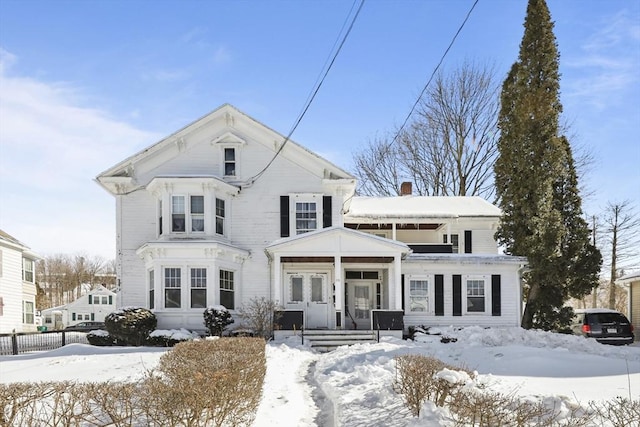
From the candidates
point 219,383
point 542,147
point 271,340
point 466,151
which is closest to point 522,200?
point 542,147

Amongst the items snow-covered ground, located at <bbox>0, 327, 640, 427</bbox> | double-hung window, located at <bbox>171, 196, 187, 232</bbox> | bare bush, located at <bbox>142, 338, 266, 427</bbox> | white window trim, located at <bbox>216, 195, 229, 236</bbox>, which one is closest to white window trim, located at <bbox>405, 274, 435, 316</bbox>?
snow-covered ground, located at <bbox>0, 327, 640, 427</bbox>

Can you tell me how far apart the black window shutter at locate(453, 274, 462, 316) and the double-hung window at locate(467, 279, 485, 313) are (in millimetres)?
360

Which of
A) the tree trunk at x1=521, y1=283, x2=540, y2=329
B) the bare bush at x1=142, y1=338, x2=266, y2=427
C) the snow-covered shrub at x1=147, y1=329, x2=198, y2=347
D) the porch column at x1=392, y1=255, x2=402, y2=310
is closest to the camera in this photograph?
the bare bush at x1=142, y1=338, x2=266, y2=427

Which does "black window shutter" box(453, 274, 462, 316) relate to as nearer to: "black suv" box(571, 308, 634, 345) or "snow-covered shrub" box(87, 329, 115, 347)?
"black suv" box(571, 308, 634, 345)

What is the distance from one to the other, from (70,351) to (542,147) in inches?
793

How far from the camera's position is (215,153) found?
78.3 ft

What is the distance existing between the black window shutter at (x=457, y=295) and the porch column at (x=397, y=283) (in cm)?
282

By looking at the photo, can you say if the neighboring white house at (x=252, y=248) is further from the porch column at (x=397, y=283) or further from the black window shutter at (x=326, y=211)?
the porch column at (x=397, y=283)

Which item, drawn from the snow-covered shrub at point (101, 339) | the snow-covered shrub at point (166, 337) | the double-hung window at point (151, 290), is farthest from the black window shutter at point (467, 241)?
the snow-covered shrub at point (101, 339)

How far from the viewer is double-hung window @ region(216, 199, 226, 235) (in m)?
22.9

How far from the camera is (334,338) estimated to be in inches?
798

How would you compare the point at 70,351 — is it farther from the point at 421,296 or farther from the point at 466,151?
the point at 466,151

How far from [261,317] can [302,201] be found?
5.23 m

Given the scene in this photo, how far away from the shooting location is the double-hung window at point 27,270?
1562 inches
